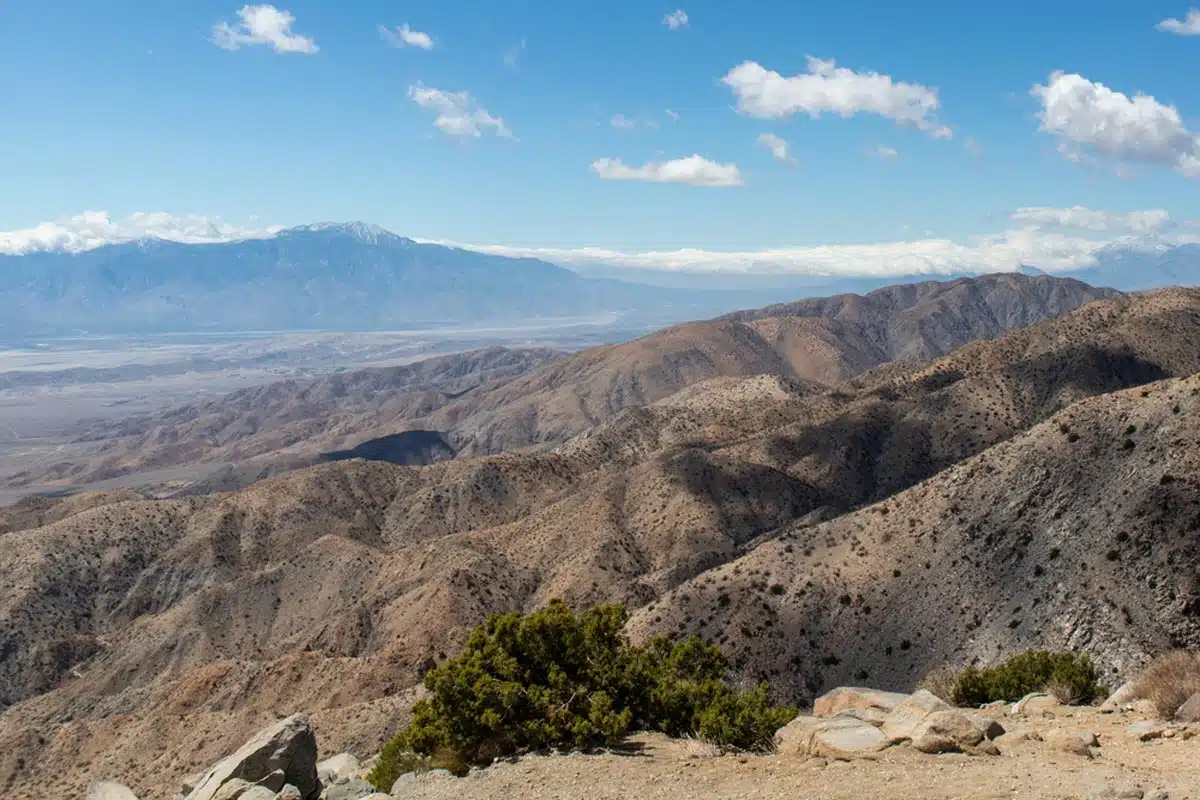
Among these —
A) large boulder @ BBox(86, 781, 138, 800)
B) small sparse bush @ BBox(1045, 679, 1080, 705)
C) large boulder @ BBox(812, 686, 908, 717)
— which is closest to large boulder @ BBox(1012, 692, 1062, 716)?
small sparse bush @ BBox(1045, 679, 1080, 705)

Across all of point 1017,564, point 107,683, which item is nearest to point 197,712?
point 107,683

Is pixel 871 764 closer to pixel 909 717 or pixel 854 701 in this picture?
pixel 909 717

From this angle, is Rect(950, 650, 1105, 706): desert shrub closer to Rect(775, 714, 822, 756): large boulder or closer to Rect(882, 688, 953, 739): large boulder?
Rect(882, 688, 953, 739): large boulder

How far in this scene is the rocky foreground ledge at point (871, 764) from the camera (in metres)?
16.9

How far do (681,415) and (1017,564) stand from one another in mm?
102088

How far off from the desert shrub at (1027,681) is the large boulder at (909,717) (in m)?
5.75

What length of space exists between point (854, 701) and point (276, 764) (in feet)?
51.9

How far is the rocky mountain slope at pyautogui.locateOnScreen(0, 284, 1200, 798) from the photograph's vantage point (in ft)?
152

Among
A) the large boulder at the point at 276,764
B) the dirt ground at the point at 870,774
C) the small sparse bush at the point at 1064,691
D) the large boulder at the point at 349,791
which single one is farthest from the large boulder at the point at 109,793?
the small sparse bush at the point at 1064,691

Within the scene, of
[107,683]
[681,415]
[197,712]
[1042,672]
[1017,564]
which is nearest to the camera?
[1042,672]

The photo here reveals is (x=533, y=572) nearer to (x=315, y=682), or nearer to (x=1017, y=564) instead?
(x=315, y=682)

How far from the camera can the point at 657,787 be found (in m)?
19.5

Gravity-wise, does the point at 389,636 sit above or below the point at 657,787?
below

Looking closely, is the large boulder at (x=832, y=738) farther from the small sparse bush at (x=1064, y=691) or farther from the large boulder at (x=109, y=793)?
the large boulder at (x=109, y=793)
